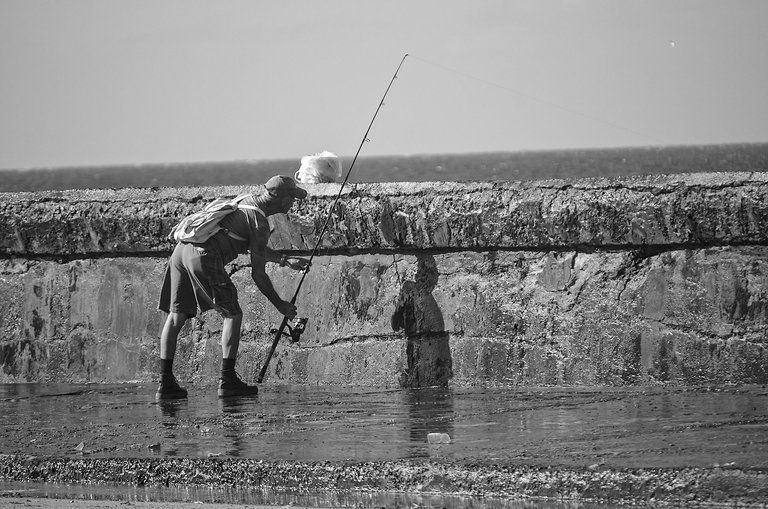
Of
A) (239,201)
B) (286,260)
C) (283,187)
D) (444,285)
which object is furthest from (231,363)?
(444,285)

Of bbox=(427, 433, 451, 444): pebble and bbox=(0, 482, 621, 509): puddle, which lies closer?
bbox=(0, 482, 621, 509): puddle

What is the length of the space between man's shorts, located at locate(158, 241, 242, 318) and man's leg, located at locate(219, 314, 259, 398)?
2.5 inches

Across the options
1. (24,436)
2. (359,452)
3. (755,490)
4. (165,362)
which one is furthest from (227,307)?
(755,490)

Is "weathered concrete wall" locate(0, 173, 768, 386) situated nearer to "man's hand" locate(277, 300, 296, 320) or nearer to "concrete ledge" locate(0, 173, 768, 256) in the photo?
"concrete ledge" locate(0, 173, 768, 256)

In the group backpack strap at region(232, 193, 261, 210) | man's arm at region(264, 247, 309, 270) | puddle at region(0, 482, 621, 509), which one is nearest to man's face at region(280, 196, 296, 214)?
backpack strap at region(232, 193, 261, 210)

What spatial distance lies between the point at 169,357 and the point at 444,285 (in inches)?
66.6

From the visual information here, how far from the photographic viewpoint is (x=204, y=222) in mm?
7613

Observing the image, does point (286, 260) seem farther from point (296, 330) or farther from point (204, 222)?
point (204, 222)

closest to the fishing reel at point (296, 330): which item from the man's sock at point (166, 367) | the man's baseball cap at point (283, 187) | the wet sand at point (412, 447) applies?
the wet sand at point (412, 447)

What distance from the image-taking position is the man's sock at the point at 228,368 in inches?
300

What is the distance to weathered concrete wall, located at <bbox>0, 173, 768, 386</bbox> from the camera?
23.5 ft

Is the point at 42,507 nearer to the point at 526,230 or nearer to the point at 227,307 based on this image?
the point at 227,307

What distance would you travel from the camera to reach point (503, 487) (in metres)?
4.90

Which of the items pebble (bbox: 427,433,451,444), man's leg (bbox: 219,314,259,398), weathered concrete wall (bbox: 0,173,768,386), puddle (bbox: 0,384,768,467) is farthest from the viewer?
man's leg (bbox: 219,314,259,398)
